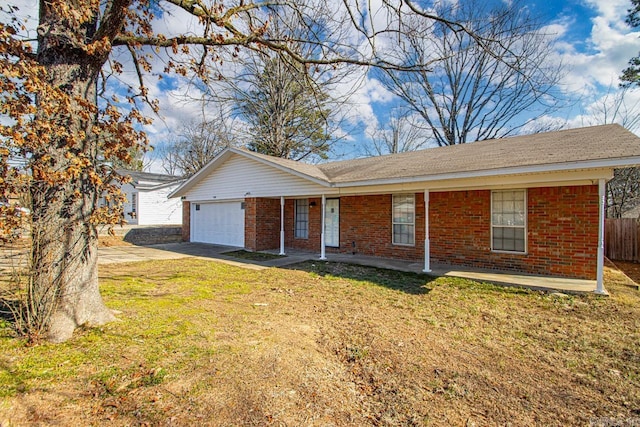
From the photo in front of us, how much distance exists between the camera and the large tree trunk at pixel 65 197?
3650mm

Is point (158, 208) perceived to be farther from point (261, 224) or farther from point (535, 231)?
point (535, 231)

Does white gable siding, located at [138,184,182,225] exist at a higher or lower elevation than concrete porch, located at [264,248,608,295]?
higher

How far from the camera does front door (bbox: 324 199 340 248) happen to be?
12094mm

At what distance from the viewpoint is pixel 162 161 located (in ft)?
128

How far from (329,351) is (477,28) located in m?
5.66

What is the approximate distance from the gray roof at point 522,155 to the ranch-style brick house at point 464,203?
1.2 inches

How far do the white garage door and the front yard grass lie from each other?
8182mm

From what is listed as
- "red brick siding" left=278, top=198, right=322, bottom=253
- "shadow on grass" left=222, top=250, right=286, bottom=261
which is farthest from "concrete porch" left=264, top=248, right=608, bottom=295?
"red brick siding" left=278, top=198, right=322, bottom=253

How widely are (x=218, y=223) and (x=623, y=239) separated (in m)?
17.4

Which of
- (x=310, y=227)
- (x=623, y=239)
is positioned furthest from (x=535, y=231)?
(x=310, y=227)

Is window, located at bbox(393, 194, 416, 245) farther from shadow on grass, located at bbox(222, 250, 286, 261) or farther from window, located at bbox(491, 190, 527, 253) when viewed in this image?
shadow on grass, located at bbox(222, 250, 286, 261)

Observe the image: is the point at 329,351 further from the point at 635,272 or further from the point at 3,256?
the point at 635,272

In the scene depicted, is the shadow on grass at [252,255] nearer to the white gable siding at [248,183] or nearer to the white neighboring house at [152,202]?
the white gable siding at [248,183]

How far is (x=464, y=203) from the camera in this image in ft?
29.3
